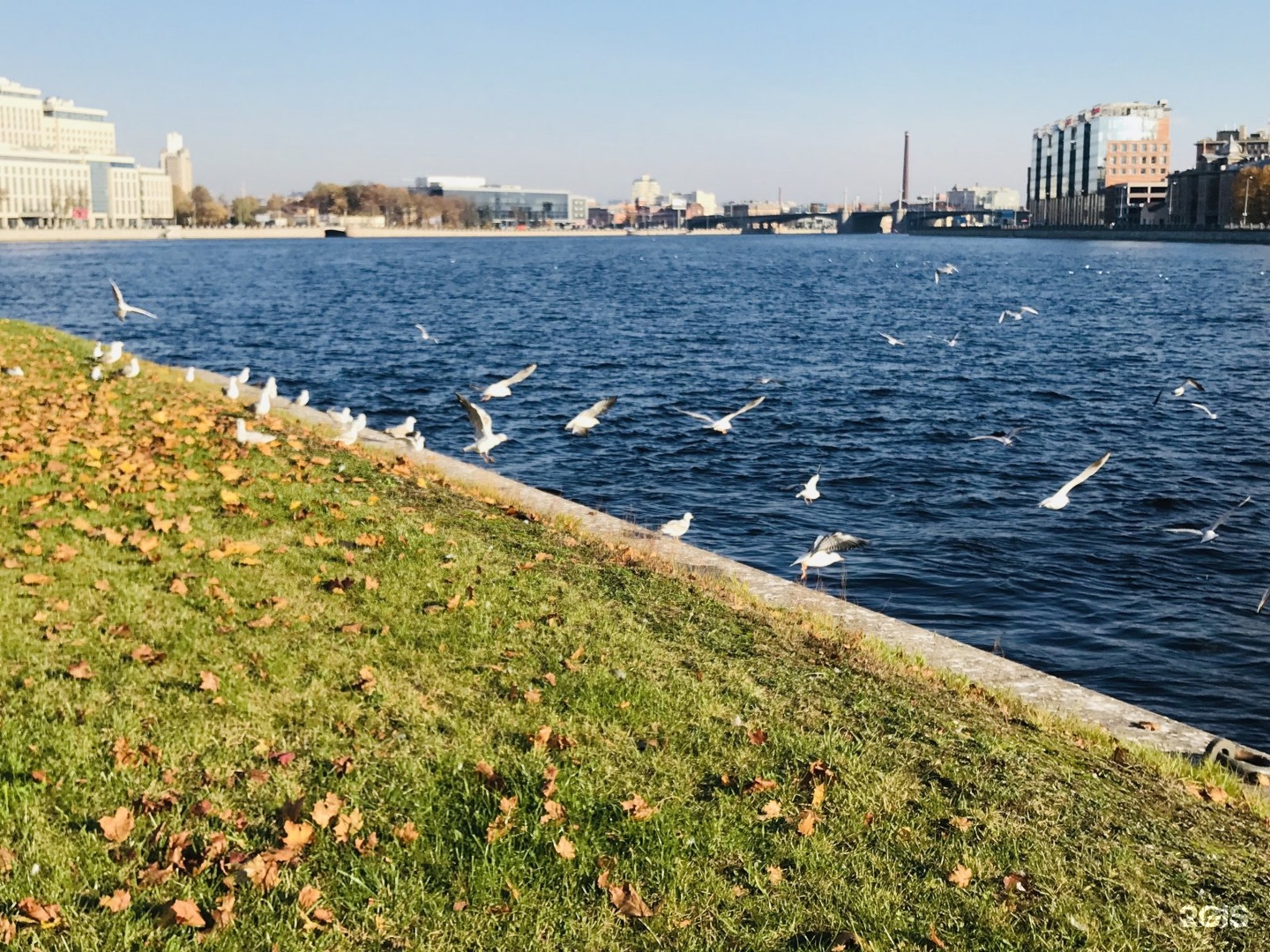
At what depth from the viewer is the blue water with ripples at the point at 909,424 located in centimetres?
1404

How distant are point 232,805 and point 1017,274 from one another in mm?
101150

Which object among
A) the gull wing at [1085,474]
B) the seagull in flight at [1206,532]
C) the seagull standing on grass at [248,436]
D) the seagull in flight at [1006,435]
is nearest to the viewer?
the seagull standing on grass at [248,436]

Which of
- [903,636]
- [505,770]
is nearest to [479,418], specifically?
[903,636]

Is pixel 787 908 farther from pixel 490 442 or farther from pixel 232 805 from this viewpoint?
pixel 490 442

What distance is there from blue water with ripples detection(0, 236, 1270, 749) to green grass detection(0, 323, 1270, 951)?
4.84 meters

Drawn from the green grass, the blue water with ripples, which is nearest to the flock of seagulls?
the blue water with ripples

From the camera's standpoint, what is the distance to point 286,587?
27.7ft

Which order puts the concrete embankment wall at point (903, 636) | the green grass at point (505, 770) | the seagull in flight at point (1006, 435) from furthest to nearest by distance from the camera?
1. the seagull in flight at point (1006, 435)
2. the concrete embankment wall at point (903, 636)
3. the green grass at point (505, 770)

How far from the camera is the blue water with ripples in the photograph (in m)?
14.0

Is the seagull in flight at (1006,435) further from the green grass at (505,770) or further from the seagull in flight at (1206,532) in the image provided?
the green grass at (505,770)

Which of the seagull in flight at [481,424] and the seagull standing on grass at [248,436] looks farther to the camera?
the seagull standing on grass at [248,436]

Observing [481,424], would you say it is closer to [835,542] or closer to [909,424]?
[835,542]

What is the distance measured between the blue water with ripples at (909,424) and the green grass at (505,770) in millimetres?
4839

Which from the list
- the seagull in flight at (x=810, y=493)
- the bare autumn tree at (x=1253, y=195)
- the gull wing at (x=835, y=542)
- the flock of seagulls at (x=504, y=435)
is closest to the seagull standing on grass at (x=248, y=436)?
the flock of seagulls at (x=504, y=435)
